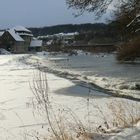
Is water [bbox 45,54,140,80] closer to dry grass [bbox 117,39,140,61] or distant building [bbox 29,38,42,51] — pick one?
dry grass [bbox 117,39,140,61]

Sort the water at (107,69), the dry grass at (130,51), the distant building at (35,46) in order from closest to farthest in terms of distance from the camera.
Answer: the water at (107,69) < the dry grass at (130,51) < the distant building at (35,46)

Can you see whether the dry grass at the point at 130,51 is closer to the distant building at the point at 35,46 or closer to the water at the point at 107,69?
the water at the point at 107,69

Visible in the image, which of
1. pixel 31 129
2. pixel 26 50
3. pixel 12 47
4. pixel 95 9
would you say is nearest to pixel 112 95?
pixel 95 9

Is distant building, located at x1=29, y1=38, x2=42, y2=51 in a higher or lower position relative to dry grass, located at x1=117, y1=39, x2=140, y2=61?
higher

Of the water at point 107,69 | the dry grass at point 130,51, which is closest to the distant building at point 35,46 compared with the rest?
the dry grass at point 130,51

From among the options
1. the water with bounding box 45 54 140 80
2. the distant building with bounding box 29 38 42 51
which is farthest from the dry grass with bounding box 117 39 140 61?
the distant building with bounding box 29 38 42 51

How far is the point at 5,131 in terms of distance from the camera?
8969 mm

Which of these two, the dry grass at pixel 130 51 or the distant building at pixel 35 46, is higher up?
the distant building at pixel 35 46

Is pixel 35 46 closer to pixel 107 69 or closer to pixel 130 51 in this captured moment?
pixel 130 51

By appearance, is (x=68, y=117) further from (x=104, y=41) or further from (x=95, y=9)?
(x=104, y=41)

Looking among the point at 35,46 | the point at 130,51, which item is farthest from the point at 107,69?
the point at 35,46

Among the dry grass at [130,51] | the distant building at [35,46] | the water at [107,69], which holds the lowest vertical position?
the water at [107,69]

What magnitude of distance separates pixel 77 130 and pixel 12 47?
12941 centimetres

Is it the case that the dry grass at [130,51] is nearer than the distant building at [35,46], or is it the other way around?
the dry grass at [130,51]
